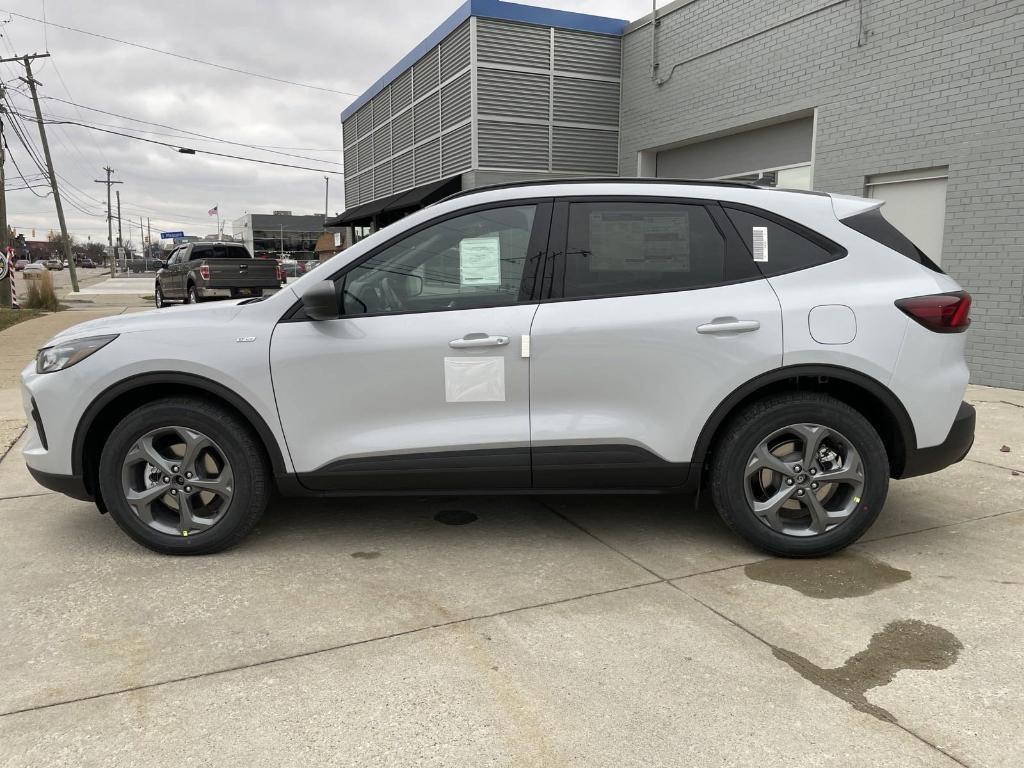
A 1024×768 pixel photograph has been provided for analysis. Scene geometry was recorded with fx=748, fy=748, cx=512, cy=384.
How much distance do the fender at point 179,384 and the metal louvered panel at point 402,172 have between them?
1804 centimetres

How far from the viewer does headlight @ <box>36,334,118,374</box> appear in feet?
11.8

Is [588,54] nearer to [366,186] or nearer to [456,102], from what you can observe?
[456,102]

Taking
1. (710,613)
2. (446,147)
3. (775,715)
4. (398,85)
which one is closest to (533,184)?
(710,613)

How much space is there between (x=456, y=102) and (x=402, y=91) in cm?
542

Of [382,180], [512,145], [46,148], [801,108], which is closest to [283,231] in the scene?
[46,148]

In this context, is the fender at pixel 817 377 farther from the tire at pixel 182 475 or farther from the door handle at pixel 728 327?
the tire at pixel 182 475

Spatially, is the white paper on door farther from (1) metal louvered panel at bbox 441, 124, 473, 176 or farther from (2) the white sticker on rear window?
(1) metal louvered panel at bbox 441, 124, 473, 176

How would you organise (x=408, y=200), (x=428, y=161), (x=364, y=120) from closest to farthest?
(x=408, y=200) → (x=428, y=161) → (x=364, y=120)

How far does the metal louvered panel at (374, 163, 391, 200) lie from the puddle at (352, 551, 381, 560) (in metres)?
21.0

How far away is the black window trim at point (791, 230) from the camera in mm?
3559

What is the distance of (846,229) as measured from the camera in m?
3.58

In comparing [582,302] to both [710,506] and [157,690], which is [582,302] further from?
[157,690]

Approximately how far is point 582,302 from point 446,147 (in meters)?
15.3

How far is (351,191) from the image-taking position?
28.9m
